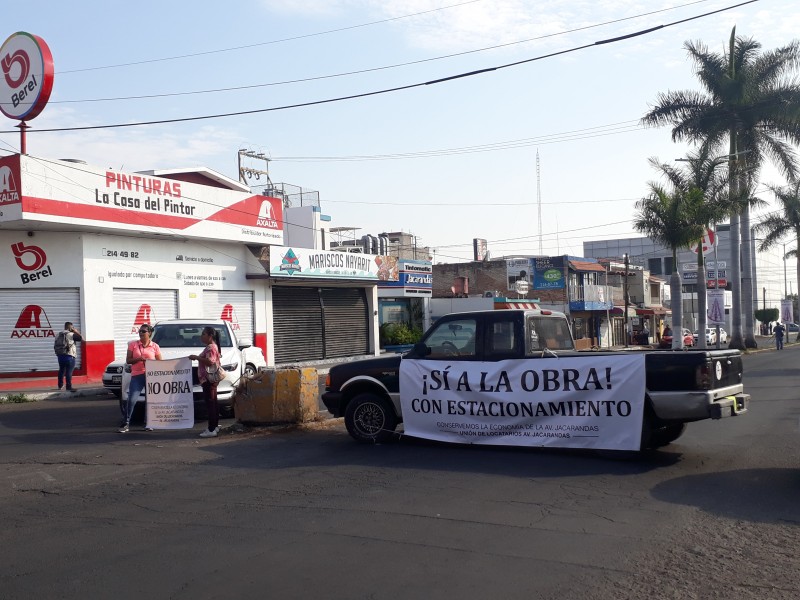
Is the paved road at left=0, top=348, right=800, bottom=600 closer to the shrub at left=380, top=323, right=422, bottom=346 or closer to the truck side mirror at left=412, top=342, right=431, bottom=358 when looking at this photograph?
the truck side mirror at left=412, top=342, right=431, bottom=358

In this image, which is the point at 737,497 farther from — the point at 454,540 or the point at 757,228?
the point at 757,228

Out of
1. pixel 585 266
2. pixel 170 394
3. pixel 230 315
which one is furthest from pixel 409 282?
pixel 170 394

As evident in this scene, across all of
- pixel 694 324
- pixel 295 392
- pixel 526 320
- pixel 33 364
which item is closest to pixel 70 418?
pixel 295 392

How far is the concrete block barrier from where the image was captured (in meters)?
12.5

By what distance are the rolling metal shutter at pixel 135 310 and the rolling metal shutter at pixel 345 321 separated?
25.7ft

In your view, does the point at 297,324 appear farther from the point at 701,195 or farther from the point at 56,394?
the point at 701,195

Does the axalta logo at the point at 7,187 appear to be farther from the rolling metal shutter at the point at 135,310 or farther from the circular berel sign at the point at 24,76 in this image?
the rolling metal shutter at the point at 135,310

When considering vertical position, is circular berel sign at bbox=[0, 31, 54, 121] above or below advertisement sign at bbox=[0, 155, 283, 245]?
above

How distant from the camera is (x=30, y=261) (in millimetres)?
22297

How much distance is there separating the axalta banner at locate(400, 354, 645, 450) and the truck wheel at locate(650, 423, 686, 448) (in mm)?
923

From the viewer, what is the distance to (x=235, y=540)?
21.3ft

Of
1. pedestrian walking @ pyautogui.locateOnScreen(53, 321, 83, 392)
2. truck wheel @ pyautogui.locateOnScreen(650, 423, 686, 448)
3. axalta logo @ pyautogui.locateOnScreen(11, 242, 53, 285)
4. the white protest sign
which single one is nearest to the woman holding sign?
the white protest sign

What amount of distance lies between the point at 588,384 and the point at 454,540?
4.01 metres

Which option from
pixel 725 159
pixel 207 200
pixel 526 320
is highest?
pixel 725 159
